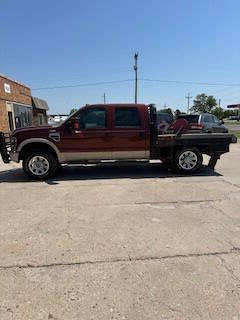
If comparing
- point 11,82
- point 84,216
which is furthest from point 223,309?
point 11,82

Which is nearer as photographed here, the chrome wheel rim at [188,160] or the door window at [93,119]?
the door window at [93,119]

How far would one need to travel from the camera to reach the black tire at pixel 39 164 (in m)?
A: 8.50

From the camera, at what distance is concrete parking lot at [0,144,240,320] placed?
9.62ft

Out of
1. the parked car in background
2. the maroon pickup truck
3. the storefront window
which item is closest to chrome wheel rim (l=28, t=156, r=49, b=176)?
the maroon pickup truck

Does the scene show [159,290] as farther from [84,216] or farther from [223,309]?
[84,216]

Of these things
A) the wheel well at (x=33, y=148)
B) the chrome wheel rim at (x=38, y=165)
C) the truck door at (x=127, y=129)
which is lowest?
the chrome wheel rim at (x=38, y=165)

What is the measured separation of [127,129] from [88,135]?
102cm

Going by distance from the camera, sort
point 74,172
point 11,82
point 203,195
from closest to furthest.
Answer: point 203,195, point 74,172, point 11,82

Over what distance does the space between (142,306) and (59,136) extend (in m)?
6.16

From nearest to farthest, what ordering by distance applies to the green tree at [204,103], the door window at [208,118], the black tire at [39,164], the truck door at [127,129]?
the black tire at [39,164], the truck door at [127,129], the door window at [208,118], the green tree at [204,103]

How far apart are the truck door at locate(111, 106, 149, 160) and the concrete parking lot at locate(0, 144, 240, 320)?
1.58 meters

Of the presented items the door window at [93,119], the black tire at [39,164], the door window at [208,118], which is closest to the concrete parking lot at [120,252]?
the black tire at [39,164]

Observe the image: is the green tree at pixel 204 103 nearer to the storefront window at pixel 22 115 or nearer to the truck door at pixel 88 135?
the storefront window at pixel 22 115

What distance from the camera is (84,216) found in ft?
17.7
